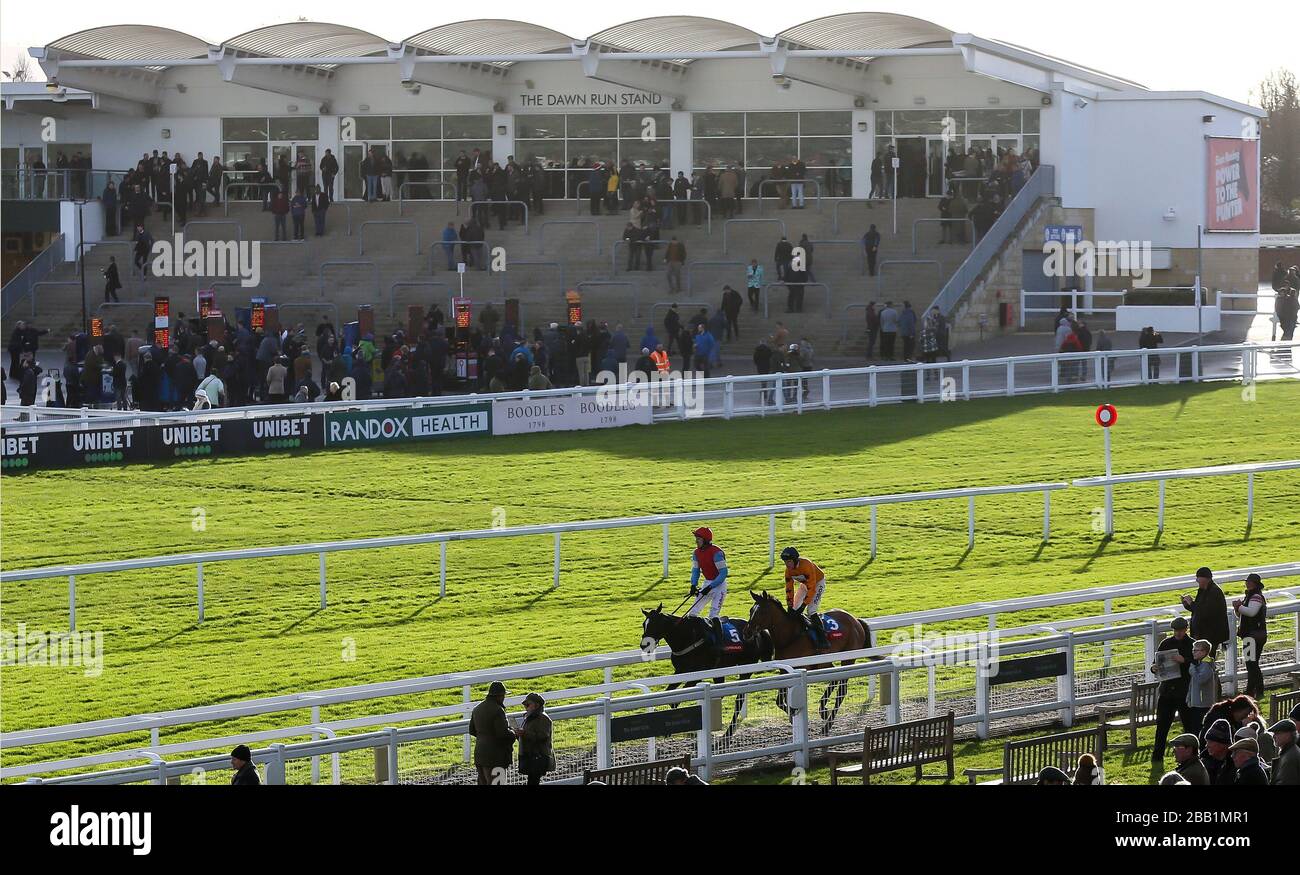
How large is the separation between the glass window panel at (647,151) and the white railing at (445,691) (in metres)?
31.2

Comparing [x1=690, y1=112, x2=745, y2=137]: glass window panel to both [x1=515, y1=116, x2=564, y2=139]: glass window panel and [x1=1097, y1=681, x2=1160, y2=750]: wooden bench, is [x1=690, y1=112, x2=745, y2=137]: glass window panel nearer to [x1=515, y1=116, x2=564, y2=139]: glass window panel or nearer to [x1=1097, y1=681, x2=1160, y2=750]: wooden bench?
[x1=515, y1=116, x2=564, y2=139]: glass window panel

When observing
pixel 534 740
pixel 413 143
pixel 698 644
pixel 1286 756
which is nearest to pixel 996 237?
pixel 413 143

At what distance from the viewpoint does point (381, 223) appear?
4247 cm

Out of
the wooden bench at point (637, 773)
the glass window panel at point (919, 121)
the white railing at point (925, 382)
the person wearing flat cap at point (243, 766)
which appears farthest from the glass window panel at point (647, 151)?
the person wearing flat cap at point (243, 766)

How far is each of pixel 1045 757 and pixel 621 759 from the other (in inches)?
111

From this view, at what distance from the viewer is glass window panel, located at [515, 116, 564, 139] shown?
46.9 metres

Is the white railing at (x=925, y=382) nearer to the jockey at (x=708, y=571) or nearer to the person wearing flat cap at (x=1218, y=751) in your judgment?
the jockey at (x=708, y=571)

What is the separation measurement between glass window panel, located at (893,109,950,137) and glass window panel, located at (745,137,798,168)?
2600mm

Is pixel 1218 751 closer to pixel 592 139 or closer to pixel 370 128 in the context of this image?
pixel 592 139

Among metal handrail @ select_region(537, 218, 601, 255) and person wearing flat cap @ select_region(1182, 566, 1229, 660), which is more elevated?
metal handrail @ select_region(537, 218, 601, 255)

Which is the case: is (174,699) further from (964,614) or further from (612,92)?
(612,92)

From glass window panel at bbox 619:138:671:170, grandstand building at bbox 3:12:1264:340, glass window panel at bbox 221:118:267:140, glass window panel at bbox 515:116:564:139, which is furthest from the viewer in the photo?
glass window panel at bbox 221:118:267:140

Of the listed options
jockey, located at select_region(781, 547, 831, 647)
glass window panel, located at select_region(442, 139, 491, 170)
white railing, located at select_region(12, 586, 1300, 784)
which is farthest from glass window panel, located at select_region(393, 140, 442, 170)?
white railing, located at select_region(12, 586, 1300, 784)
